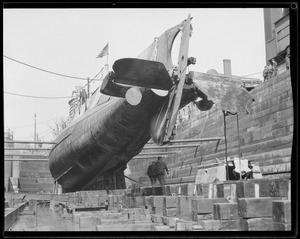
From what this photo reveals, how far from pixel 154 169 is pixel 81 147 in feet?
8.69

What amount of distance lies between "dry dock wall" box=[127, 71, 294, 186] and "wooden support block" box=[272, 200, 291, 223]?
436 centimetres

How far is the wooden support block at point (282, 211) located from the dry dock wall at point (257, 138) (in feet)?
14.3

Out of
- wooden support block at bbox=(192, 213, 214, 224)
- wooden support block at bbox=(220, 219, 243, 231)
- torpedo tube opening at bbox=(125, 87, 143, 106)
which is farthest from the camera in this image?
torpedo tube opening at bbox=(125, 87, 143, 106)

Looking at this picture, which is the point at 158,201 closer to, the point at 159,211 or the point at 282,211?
the point at 159,211

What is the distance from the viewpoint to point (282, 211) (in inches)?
216

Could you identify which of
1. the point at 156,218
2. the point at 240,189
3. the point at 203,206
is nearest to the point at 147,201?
the point at 156,218

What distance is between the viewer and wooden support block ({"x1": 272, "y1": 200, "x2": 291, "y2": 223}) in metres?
5.41

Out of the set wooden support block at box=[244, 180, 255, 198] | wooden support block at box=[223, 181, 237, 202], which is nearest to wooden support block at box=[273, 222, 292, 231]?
wooden support block at box=[244, 180, 255, 198]

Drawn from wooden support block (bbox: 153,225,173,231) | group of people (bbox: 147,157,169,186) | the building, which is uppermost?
the building

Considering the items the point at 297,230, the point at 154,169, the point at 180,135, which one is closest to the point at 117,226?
the point at 297,230

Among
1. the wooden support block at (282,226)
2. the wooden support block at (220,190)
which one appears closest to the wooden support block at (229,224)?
the wooden support block at (282,226)

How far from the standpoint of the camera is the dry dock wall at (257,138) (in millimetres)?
11719

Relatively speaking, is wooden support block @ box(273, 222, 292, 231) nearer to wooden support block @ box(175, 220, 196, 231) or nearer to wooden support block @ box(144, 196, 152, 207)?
wooden support block @ box(175, 220, 196, 231)

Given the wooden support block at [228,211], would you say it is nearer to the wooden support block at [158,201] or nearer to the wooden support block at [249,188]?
the wooden support block at [249,188]
